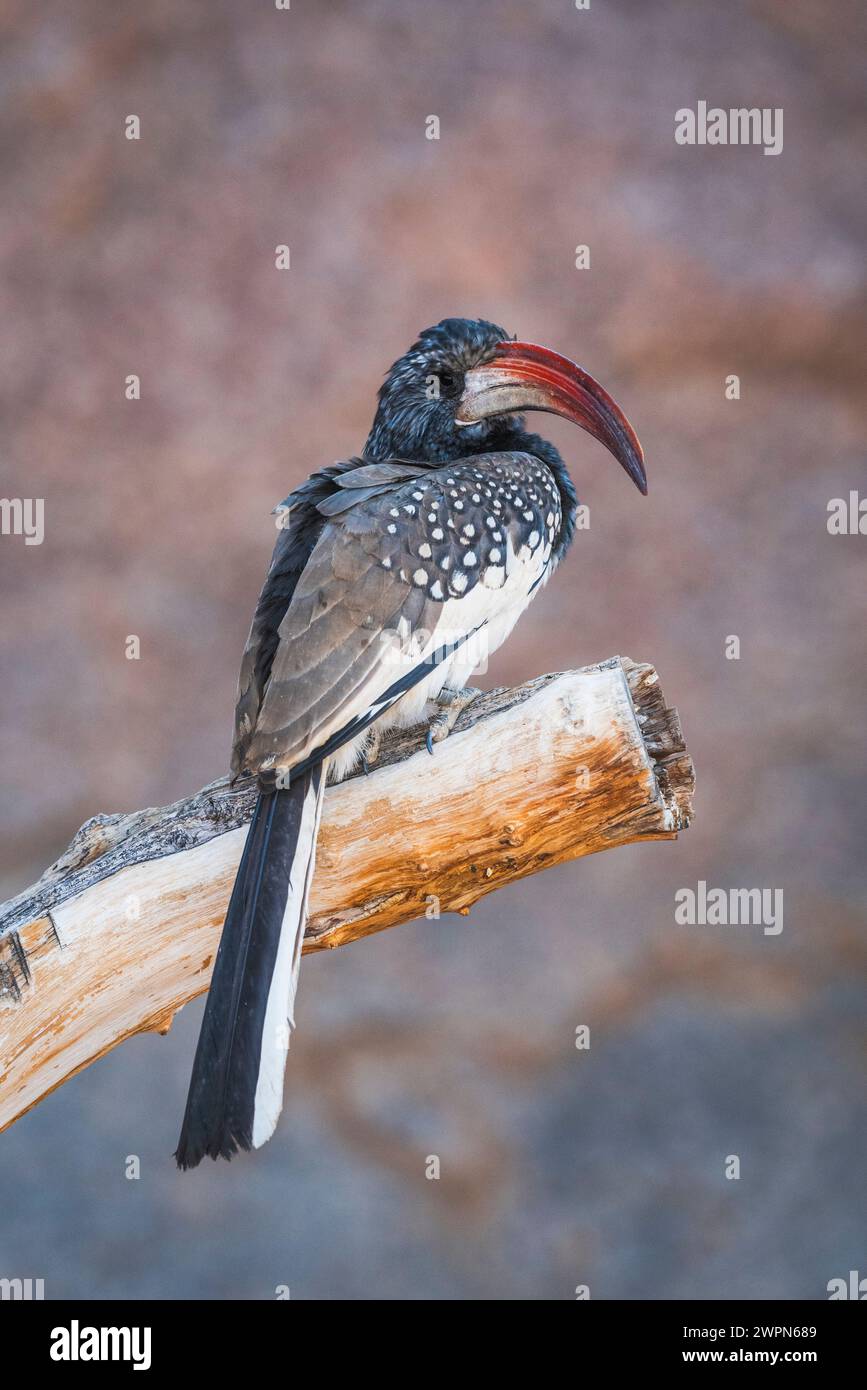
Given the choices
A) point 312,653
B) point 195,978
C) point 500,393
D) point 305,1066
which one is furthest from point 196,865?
point 305,1066

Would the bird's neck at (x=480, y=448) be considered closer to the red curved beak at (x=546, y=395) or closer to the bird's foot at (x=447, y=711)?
the red curved beak at (x=546, y=395)

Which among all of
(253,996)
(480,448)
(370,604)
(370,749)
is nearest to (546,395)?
(480,448)

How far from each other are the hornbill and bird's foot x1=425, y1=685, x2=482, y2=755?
0.07 feet

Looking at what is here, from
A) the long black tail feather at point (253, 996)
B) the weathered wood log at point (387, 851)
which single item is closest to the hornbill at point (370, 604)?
the long black tail feather at point (253, 996)

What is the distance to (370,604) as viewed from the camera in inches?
81.2

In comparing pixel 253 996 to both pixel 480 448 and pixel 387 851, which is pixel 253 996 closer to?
pixel 387 851

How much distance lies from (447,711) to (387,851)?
27 cm

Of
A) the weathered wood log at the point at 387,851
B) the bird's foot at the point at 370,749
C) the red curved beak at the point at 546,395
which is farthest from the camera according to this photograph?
the red curved beak at the point at 546,395

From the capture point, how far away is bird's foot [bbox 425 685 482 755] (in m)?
2.14

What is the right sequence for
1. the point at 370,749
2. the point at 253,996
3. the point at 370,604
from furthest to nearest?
the point at 370,749, the point at 370,604, the point at 253,996

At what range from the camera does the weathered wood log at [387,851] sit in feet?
6.70

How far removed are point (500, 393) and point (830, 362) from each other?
2.16 m

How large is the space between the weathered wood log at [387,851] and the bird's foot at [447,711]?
26 mm

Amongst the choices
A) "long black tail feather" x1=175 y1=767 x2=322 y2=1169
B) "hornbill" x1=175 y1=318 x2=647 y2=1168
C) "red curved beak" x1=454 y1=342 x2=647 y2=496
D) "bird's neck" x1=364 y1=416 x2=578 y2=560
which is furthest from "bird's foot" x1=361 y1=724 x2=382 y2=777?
"red curved beak" x1=454 y1=342 x2=647 y2=496
